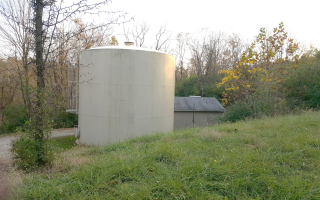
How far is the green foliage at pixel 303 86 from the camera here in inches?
510

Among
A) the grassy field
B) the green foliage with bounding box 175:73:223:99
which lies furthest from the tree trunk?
the green foliage with bounding box 175:73:223:99

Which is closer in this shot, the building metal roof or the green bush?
the green bush

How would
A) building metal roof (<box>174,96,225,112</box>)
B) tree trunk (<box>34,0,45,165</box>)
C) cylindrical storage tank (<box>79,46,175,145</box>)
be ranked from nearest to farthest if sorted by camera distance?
tree trunk (<box>34,0,45,165</box>) → cylindrical storage tank (<box>79,46,175,145</box>) → building metal roof (<box>174,96,225,112</box>)

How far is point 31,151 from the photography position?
4727 mm

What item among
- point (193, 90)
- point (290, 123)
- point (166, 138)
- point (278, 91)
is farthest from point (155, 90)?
point (193, 90)

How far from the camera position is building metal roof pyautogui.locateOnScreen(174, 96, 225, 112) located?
56.3ft

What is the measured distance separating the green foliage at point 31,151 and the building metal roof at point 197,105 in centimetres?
1238

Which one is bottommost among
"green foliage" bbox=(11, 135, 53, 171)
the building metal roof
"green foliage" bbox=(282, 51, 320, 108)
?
"green foliage" bbox=(11, 135, 53, 171)

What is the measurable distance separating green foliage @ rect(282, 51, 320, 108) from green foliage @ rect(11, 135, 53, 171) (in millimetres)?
12622

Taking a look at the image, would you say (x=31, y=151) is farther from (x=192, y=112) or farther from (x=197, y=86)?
(x=197, y=86)

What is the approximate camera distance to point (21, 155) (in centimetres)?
486

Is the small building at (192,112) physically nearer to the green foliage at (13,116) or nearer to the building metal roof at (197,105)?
the building metal roof at (197,105)

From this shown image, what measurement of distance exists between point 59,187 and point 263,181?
9.36 ft

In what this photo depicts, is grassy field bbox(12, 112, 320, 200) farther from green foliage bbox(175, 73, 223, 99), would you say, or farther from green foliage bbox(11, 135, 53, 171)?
green foliage bbox(175, 73, 223, 99)
